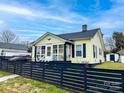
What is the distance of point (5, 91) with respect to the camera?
9727 mm

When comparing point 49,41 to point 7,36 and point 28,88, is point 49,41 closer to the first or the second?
point 28,88

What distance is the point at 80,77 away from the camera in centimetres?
838

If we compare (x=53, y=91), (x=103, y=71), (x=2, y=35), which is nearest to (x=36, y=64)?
(x=53, y=91)

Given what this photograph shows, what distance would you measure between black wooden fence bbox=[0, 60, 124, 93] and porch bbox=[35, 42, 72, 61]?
30.3 ft

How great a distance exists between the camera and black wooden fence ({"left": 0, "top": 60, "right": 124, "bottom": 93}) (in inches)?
273

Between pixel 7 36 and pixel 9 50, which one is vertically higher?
pixel 7 36

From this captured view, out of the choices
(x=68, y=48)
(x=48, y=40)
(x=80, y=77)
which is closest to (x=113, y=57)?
(x=68, y=48)

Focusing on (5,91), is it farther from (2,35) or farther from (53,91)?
(2,35)

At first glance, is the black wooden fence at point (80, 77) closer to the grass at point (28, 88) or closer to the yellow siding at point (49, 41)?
the grass at point (28, 88)

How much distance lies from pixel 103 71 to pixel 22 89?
492cm

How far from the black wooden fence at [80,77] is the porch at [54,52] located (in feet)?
30.3

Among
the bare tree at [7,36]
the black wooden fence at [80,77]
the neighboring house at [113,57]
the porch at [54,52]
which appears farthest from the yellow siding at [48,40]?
the bare tree at [7,36]

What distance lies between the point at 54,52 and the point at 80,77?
14.5 metres

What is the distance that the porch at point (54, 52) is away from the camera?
21.8m
